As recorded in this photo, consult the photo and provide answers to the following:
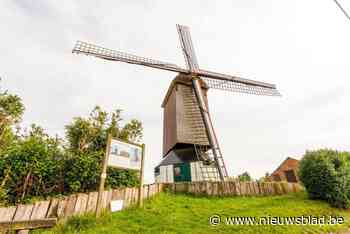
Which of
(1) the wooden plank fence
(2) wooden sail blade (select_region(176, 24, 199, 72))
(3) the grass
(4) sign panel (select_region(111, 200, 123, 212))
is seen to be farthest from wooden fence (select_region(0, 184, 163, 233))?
(2) wooden sail blade (select_region(176, 24, 199, 72))

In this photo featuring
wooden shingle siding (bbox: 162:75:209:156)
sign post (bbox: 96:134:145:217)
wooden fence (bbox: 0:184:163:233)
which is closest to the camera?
wooden fence (bbox: 0:184:163:233)

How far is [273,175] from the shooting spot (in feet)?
78.7

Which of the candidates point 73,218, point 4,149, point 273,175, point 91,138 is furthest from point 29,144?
point 273,175

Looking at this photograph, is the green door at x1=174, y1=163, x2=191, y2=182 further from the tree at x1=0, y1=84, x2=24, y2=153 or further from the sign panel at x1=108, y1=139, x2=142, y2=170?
the tree at x1=0, y1=84, x2=24, y2=153

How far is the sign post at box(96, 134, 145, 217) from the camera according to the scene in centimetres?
500

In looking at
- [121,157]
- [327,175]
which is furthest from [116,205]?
[327,175]

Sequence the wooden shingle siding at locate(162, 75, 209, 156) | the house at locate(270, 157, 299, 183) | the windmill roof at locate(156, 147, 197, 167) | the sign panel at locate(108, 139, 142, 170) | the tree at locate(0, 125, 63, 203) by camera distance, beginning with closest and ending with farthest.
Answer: the sign panel at locate(108, 139, 142, 170), the tree at locate(0, 125, 63, 203), the wooden shingle siding at locate(162, 75, 209, 156), the windmill roof at locate(156, 147, 197, 167), the house at locate(270, 157, 299, 183)

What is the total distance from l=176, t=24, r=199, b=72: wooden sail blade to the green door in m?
7.93

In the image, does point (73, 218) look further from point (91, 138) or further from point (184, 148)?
point (184, 148)

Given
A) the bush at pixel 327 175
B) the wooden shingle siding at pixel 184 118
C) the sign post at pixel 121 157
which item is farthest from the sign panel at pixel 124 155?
the bush at pixel 327 175

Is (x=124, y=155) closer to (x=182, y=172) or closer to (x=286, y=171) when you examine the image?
(x=182, y=172)

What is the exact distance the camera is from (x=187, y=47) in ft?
54.5

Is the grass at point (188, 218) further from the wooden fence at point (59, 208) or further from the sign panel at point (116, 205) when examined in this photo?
the wooden fence at point (59, 208)

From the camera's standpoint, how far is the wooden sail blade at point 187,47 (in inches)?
612
